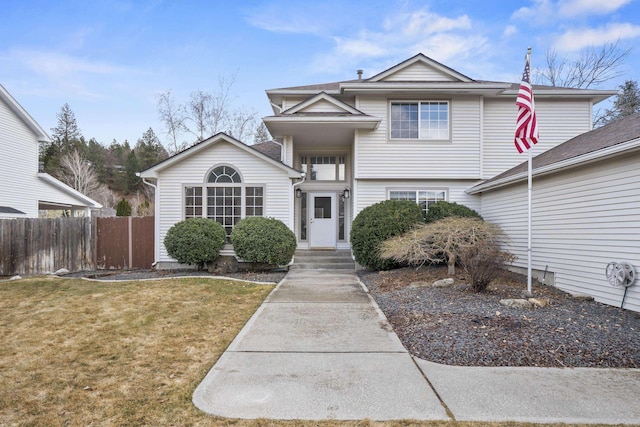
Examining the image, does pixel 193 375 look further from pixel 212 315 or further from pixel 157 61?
pixel 157 61

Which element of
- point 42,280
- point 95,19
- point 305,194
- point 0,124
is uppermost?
point 95,19

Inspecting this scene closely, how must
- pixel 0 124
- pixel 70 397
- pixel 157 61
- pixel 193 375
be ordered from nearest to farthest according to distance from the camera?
pixel 70 397 < pixel 193 375 < pixel 0 124 < pixel 157 61

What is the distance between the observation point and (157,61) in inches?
691

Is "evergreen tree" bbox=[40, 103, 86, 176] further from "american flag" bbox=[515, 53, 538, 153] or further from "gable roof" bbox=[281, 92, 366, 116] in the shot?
"american flag" bbox=[515, 53, 538, 153]

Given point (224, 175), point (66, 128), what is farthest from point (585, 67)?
point (66, 128)

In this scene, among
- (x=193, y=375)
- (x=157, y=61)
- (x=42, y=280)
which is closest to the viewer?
(x=193, y=375)

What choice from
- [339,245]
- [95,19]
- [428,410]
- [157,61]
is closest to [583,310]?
[428,410]

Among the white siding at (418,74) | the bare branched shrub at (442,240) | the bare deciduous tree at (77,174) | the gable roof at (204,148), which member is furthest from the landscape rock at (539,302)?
the bare deciduous tree at (77,174)

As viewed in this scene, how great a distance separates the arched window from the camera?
36.9 ft

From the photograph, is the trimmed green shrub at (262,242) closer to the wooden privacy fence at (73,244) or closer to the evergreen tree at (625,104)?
the wooden privacy fence at (73,244)

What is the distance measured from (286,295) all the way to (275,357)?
10.8ft

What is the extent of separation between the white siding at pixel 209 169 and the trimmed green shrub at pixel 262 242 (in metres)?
1.03

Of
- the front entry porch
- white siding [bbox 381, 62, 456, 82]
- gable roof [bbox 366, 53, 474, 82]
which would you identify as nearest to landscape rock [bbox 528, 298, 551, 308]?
the front entry porch

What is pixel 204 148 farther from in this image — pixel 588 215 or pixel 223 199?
pixel 588 215
